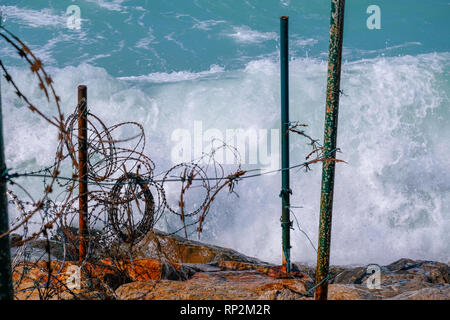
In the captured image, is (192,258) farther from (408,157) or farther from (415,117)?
(415,117)

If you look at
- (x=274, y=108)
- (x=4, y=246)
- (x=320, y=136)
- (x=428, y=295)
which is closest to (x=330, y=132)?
(x=428, y=295)

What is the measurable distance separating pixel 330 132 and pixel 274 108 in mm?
11450

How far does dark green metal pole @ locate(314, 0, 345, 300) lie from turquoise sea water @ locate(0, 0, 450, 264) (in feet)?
9.01

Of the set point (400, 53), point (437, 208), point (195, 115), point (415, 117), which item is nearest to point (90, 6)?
point (195, 115)

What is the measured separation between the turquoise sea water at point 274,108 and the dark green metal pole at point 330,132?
2745mm

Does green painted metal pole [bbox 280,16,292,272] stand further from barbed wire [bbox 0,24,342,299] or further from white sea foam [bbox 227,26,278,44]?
white sea foam [bbox 227,26,278,44]

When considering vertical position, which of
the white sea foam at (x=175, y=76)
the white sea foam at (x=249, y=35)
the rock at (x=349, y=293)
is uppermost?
the white sea foam at (x=249, y=35)

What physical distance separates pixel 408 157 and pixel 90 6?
2113cm

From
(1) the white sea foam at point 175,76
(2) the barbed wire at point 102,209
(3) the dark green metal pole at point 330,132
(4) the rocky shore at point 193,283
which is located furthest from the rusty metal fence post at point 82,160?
(1) the white sea foam at point 175,76

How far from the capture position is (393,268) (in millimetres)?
8258

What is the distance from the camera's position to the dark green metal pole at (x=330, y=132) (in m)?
3.95

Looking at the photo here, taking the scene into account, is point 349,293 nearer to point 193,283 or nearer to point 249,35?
point 193,283

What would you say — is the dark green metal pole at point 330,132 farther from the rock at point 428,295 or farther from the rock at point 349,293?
the rock at point 428,295

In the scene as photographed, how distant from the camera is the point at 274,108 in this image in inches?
609
